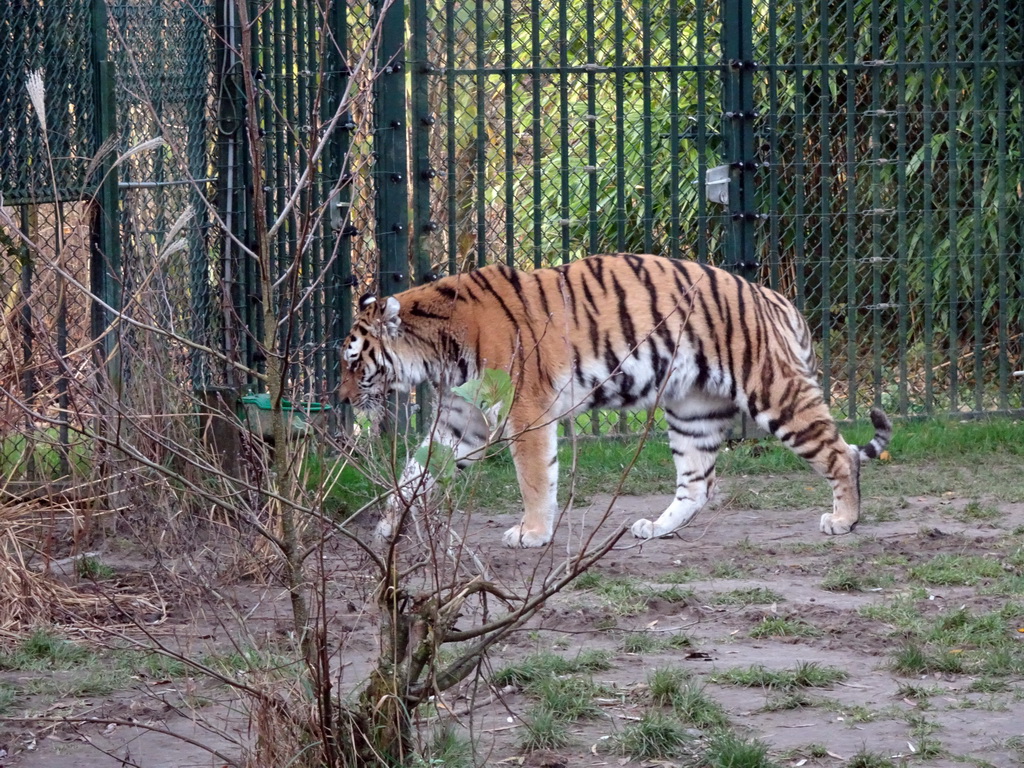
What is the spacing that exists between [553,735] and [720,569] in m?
2.08

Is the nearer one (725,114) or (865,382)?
(725,114)

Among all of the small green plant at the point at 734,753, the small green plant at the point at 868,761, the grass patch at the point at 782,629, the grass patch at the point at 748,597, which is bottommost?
the grass patch at the point at 748,597

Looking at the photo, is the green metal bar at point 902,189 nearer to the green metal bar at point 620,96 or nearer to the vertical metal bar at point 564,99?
the green metal bar at point 620,96

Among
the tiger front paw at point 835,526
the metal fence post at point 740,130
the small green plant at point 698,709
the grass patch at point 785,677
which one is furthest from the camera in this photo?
the metal fence post at point 740,130

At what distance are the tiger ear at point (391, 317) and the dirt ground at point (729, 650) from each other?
3.42 feet

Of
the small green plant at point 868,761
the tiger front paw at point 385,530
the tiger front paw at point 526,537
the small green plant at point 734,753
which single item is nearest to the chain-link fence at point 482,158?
the tiger front paw at point 526,537

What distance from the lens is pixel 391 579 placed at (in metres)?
2.81

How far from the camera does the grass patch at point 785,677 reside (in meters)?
3.87

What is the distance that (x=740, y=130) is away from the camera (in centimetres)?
795

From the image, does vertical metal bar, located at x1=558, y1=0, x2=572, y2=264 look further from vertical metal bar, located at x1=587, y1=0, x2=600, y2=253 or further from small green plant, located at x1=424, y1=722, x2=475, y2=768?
small green plant, located at x1=424, y1=722, x2=475, y2=768

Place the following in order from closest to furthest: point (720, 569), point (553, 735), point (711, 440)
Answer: point (553, 735) → point (720, 569) → point (711, 440)

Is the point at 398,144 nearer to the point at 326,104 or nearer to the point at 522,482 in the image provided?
the point at 326,104

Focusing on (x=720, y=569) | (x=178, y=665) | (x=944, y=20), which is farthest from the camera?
(x=944, y=20)


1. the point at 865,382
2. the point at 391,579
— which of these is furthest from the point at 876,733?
the point at 865,382
